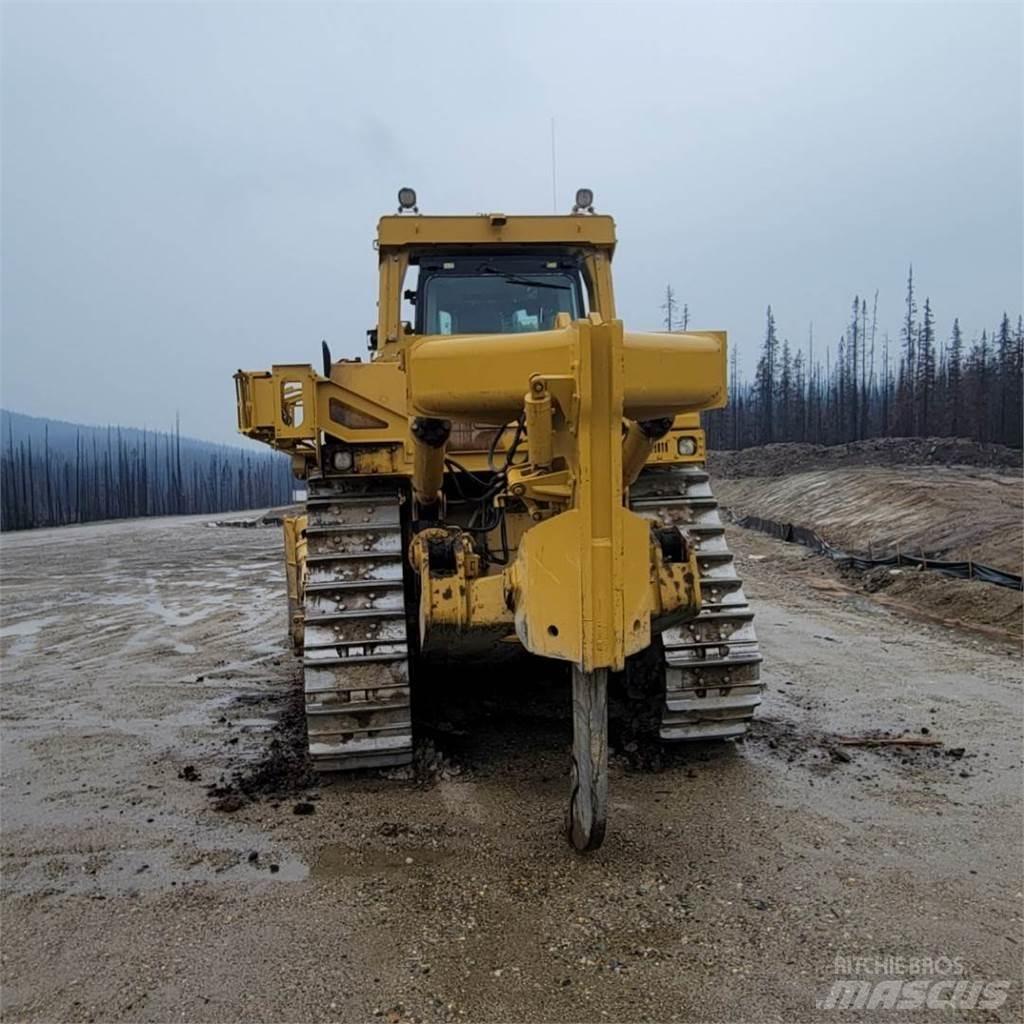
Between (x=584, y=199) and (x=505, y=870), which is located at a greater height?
(x=584, y=199)

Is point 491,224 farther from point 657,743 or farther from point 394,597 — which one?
point 657,743

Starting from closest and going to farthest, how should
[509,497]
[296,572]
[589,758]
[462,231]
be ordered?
[589,758]
[509,497]
[462,231]
[296,572]

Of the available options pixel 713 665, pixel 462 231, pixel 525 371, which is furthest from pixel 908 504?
pixel 525 371

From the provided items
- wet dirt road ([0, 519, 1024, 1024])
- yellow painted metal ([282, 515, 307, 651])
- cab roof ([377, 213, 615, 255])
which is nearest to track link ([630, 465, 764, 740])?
wet dirt road ([0, 519, 1024, 1024])

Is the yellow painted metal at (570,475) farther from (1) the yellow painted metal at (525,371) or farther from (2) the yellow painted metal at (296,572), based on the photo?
(2) the yellow painted metal at (296,572)

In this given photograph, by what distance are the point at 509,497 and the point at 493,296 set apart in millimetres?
1938

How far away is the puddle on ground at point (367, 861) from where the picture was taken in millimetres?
3496

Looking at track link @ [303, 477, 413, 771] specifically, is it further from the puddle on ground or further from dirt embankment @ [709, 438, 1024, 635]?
dirt embankment @ [709, 438, 1024, 635]

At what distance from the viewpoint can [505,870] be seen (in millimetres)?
3469

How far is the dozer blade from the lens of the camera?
10.2 ft

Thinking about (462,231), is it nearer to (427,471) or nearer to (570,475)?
(427,471)

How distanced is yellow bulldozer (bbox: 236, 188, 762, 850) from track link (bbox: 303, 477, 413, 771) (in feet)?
0.03

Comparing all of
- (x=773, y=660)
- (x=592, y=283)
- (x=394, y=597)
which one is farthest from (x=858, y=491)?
(x=394, y=597)

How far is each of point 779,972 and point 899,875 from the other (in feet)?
3.05
